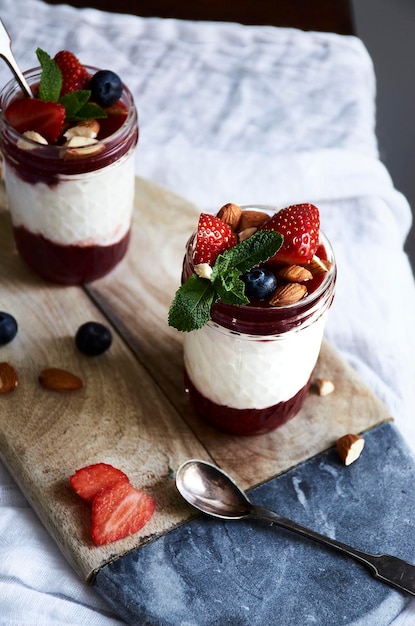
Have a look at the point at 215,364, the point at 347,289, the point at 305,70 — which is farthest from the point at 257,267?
the point at 305,70

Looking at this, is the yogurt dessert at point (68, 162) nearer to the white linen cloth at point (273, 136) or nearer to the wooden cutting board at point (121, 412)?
the wooden cutting board at point (121, 412)

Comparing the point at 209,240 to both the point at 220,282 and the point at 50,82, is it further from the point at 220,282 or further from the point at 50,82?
the point at 50,82

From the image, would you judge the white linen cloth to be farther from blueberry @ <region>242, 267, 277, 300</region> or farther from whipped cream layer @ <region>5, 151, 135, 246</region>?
blueberry @ <region>242, 267, 277, 300</region>

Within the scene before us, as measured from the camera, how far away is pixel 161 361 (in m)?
1.88

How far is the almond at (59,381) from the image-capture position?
1.79 m

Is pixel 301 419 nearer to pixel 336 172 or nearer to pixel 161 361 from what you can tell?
pixel 161 361

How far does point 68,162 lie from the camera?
176cm

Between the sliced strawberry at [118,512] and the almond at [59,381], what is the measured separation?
0.85 feet

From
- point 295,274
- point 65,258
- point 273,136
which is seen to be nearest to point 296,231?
point 295,274

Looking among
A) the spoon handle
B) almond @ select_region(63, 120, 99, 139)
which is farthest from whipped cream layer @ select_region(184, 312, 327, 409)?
almond @ select_region(63, 120, 99, 139)

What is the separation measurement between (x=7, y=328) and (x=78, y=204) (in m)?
0.29

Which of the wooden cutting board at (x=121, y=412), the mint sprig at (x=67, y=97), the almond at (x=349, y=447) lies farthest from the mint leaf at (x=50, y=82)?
the almond at (x=349, y=447)

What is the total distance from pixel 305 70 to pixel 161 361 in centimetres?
122

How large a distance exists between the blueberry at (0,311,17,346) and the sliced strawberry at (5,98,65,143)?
1.23 ft
